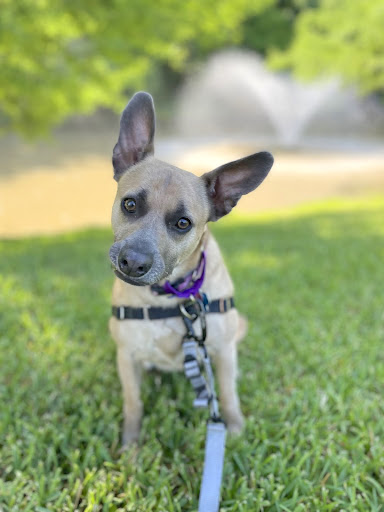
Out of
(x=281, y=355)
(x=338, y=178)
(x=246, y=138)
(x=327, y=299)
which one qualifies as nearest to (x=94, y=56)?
(x=327, y=299)

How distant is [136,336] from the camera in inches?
99.7

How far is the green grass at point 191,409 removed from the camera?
2.20 m

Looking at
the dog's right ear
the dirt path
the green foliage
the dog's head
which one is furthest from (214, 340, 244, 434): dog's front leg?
the green foliage

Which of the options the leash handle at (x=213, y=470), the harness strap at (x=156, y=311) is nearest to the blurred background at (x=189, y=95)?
the harness strap at (x=156, y=311)

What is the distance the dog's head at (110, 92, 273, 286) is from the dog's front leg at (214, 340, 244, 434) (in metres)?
0.71

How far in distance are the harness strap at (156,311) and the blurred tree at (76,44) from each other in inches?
205

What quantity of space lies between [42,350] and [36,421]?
92 cm

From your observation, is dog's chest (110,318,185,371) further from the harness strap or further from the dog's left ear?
the dog's left ear

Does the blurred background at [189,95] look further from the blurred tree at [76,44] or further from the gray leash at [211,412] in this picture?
the gray leash at [211,412]

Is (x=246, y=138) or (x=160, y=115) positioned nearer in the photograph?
(x=246, y=138)

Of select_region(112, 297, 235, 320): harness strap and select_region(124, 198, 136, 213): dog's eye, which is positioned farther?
select_region(112, 297, 235, 320): harness strap

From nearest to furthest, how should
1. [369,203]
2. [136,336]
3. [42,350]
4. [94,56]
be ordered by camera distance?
[136,336] → [42,350] → [94,56] → [369,203]

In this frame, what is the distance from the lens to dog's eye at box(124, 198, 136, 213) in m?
2.24

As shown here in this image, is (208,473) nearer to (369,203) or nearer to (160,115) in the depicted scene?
(369,203)
